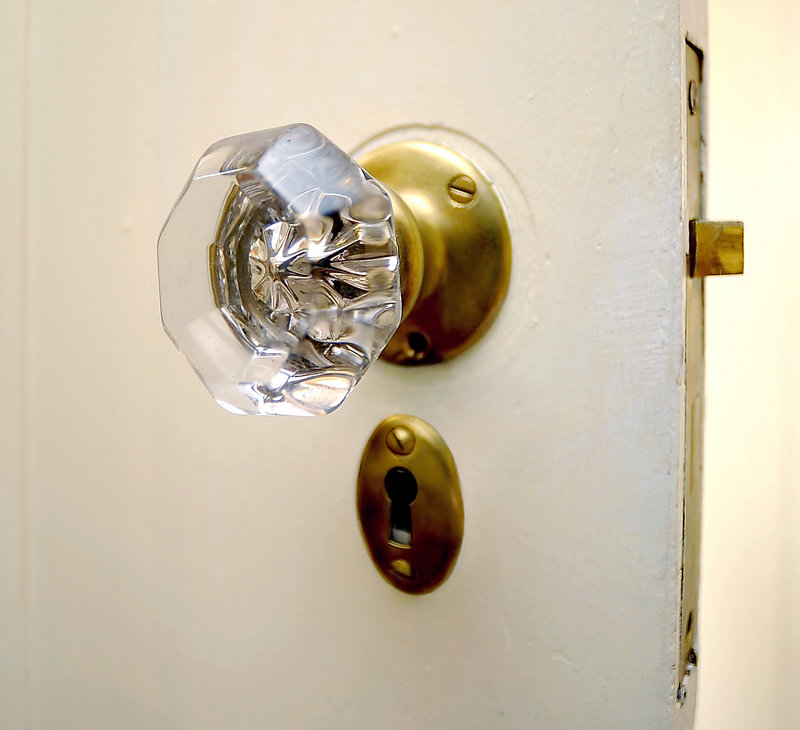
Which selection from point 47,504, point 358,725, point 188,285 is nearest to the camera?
point 188,285

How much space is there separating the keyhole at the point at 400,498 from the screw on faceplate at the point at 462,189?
0.11 metres

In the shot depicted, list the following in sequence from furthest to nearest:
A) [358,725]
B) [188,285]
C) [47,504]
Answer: [47,504] → [358,725] → [188,285]

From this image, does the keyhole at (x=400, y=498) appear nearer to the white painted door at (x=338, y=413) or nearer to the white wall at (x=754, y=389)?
the white painted door at (x=338, y=413)

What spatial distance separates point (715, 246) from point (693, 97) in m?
0.06

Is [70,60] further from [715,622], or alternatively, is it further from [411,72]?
[715,622]

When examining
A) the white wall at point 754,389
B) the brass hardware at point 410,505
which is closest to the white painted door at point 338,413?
the brass hardware at point 410,505

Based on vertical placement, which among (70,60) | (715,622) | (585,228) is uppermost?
(70,60)

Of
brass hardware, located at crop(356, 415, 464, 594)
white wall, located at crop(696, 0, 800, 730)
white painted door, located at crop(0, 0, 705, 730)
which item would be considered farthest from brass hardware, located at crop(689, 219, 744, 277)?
white wall, located at crop(696, 0, 800, 730)

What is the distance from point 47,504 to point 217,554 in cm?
16

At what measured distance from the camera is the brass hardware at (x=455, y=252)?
0.87ft

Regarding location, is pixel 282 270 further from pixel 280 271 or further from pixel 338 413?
pixel 338 413

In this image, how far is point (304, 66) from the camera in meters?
0.31

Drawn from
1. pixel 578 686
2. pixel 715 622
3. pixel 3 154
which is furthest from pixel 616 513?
pixel 3 154

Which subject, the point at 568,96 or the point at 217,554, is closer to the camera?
the point at 568,96
